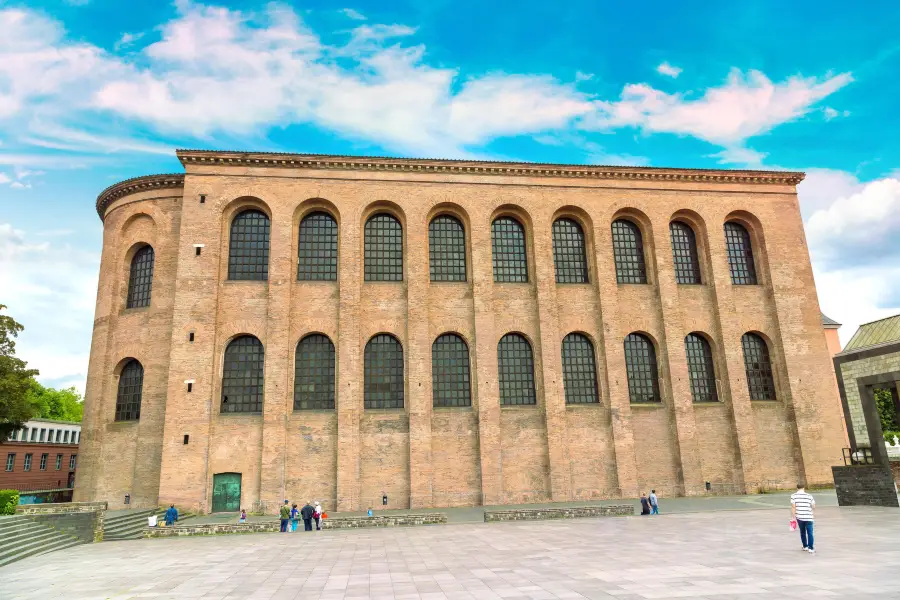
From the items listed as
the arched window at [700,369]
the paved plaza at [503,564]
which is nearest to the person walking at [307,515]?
the paved plaza at [503,564]

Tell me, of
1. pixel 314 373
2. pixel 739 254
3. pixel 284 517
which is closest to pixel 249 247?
pixel 314 373

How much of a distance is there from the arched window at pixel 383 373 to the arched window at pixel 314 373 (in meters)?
1.67

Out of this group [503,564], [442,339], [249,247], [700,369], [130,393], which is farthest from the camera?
[700,369]

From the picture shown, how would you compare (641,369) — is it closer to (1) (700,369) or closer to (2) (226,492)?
(1) (700,369)

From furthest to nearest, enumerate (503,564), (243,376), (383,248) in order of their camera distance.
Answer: (383,248) → (243,376) → (503,564)

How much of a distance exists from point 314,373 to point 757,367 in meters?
22.3

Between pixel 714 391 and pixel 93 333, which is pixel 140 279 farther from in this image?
pixel 714 391

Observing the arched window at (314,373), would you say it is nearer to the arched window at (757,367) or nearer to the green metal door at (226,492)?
the green metal door at (226,492)

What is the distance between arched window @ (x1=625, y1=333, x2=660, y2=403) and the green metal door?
18.3 m

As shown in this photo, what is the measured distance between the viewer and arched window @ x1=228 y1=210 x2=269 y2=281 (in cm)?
2522

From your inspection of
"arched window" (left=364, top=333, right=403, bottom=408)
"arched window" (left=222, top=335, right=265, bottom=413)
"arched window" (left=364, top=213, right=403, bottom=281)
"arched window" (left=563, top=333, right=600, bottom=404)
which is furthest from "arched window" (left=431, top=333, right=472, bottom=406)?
"arched window" (left=222, top=335, right=265, bottom=413)

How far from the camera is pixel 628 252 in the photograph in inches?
1112

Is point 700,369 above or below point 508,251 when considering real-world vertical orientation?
below

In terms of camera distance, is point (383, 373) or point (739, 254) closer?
point (383, 373)
